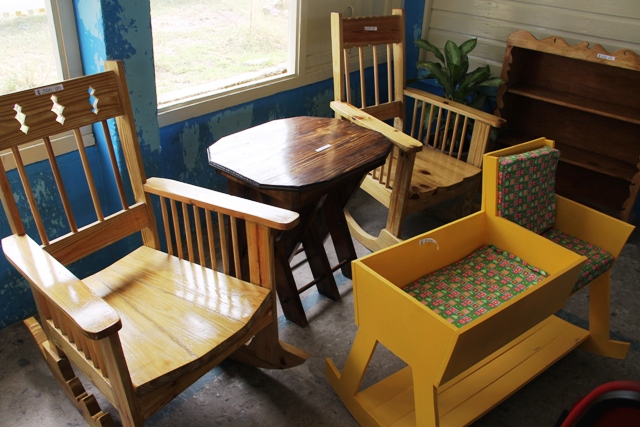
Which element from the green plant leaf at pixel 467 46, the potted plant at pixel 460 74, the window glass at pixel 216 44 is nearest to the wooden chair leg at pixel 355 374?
the window glass at pixel 216 44

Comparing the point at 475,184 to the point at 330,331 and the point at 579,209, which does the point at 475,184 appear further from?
the point at 330,331

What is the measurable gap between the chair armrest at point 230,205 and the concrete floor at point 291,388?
72 cm

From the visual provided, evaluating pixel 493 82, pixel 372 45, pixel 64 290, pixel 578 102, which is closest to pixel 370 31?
pixel 372 45

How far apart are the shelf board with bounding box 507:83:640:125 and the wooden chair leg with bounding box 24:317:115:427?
8.69ft

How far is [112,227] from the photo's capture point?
1.66 metres

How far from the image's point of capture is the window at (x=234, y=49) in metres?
2.33

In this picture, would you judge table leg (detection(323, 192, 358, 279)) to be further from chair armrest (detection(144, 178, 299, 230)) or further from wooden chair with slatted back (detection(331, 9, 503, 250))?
chair armrest (detection(144, 178, 299, 230))

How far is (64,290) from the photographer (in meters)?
1.23

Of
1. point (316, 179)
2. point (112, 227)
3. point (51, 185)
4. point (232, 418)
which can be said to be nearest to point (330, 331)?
point (232, 418)

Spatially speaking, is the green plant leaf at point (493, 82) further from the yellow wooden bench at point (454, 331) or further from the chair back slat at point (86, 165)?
the chair back slat at point (86, 165)

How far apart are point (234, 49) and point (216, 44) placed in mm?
113

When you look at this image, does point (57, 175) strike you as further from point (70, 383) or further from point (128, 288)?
point (70, 383)

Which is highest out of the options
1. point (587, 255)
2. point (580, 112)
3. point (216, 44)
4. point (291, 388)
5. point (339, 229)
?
point (216, 44)

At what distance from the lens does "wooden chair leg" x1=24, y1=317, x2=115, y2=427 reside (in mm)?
1610
